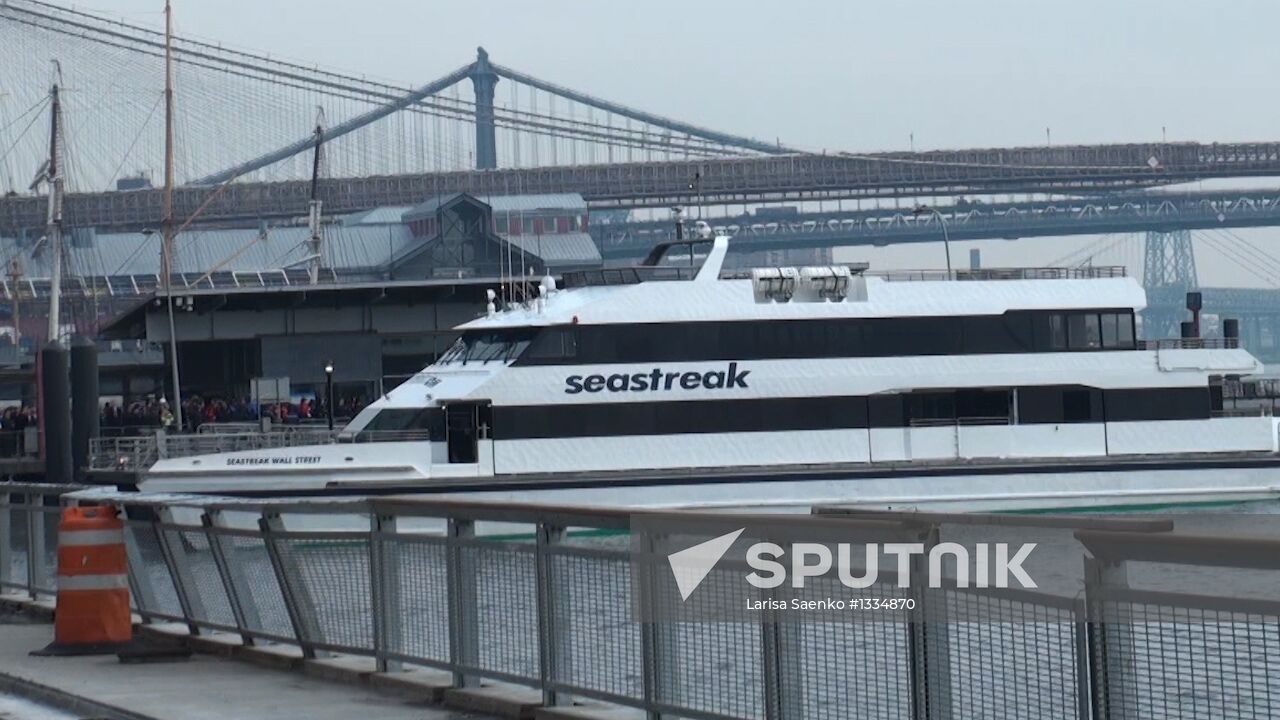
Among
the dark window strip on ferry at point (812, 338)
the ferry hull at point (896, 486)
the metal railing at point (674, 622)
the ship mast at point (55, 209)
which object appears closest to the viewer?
the metal railing at point (674, 622)

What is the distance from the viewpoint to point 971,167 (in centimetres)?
9206

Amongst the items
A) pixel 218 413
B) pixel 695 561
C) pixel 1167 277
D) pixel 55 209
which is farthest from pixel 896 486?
pixel 1167 277

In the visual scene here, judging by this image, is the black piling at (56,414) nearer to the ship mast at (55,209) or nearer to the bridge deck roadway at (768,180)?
the ship mast at (55,209)

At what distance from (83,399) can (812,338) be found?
12.9 meters

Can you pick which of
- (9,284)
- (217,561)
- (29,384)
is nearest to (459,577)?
(217,561)

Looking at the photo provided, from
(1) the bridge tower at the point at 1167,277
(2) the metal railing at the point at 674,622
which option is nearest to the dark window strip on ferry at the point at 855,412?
(2) the metal railing at the point at 674,622

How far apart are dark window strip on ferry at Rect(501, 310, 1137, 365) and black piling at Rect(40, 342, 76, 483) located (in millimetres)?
7602

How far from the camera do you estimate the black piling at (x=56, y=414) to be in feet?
97.4

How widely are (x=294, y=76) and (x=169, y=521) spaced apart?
257 feet

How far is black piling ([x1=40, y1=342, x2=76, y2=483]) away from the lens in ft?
97.4

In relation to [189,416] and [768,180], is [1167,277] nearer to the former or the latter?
[768,180]

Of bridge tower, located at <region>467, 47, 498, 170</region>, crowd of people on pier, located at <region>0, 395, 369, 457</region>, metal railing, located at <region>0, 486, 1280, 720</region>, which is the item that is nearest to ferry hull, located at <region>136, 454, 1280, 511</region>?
crowd of people on pier, located at <region>0, 395, 369, 457</region>

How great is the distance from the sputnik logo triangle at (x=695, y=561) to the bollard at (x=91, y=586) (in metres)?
4.63

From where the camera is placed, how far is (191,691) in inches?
366
